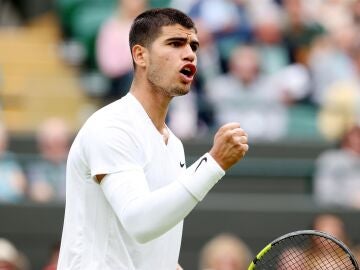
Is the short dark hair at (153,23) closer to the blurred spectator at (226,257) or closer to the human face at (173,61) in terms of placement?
the human face at (173,61)

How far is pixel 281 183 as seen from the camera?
34.6ft

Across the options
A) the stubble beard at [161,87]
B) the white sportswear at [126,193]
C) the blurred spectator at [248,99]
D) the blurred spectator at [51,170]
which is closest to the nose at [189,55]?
the stubble beard at [161,87]

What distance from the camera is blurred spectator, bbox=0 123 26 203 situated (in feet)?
32.4

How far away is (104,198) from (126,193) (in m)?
0.29

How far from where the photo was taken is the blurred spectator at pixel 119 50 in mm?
11258

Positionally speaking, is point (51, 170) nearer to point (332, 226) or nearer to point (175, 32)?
point (332, 226)

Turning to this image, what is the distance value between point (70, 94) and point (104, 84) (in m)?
0.36

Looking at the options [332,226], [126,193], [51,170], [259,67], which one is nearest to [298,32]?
[259,67]

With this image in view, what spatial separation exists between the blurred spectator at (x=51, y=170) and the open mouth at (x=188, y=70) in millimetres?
5132

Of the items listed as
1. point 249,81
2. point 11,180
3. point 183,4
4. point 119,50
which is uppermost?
point 183,4

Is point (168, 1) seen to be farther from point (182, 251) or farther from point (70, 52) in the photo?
point (182, 251)

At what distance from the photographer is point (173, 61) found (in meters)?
4.91

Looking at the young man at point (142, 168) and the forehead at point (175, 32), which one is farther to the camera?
the forehead at point (175, 32)

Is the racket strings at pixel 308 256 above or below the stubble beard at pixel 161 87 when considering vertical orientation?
below
